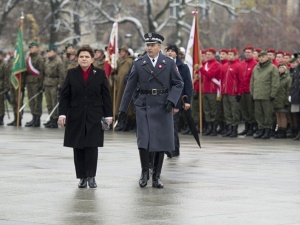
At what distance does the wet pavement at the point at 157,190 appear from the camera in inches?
438

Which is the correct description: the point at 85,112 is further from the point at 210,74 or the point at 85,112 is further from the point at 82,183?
the point at 210,74

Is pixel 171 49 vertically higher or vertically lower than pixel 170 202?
higher

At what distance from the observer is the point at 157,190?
44.5 ft

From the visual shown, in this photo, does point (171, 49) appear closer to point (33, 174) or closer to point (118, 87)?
point (33, 174)

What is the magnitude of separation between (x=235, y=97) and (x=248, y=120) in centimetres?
63

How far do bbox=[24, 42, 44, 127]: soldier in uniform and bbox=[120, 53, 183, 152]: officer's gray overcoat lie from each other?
15.1m

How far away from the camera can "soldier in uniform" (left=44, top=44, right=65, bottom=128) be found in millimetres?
28438

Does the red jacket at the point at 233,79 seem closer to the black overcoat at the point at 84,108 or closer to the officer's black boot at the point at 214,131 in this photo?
the officer's black boot at the point at 214,131

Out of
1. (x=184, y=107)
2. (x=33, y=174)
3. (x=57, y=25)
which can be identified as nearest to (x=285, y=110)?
(x=184, y=107)

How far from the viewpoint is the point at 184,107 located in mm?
17297

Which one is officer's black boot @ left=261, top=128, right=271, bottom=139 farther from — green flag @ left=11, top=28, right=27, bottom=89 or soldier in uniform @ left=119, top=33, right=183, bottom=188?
soldier in uniform @ left=119, top=33, right=183, bottom=188

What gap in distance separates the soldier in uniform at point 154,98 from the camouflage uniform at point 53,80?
14.3m

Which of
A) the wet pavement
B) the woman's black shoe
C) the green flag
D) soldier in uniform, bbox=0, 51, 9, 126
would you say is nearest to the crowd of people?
the green flag

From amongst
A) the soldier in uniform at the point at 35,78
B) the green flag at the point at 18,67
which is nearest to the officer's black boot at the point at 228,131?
the soldier in uniform at the point at 35,78
